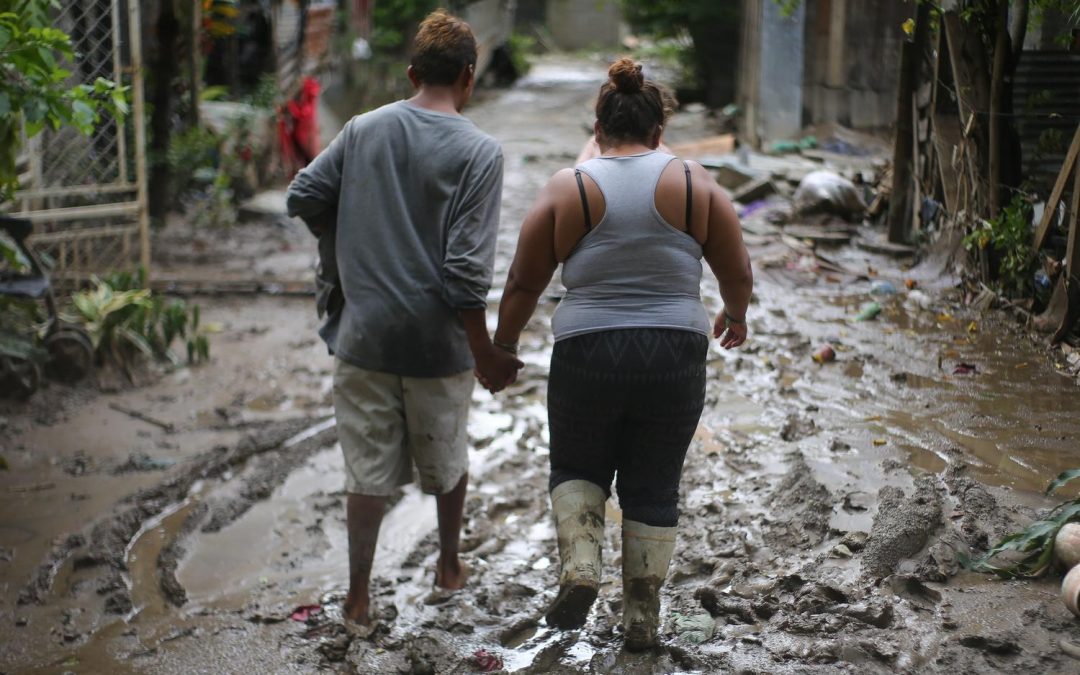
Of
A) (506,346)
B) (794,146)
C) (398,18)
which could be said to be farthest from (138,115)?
(398,18)

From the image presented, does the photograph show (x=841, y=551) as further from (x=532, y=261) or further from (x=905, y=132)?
(x=905, y=132)

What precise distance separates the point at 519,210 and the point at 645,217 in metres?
7.62

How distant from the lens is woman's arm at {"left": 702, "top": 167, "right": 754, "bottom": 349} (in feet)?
9.95

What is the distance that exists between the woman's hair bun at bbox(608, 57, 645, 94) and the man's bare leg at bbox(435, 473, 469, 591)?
149 centimetres

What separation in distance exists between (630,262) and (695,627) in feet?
3.83

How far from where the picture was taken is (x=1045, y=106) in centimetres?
588

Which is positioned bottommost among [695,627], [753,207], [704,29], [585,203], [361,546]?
[695,627]

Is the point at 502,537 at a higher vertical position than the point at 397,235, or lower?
lower

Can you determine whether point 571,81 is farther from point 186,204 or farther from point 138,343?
point 138,343

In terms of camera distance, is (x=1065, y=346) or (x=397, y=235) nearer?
(x=397, y=235)

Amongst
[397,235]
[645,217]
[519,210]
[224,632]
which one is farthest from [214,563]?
[519,210]

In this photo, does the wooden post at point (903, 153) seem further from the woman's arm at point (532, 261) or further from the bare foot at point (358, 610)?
the bare foot at point (358, 610)

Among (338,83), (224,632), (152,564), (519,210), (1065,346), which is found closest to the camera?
(224,632)

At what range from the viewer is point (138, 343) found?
6.56 metres
